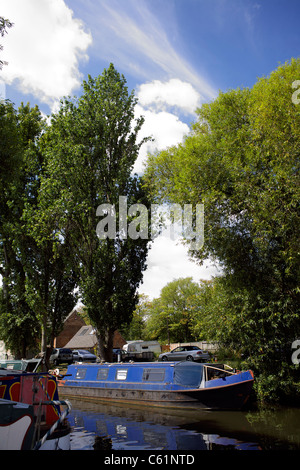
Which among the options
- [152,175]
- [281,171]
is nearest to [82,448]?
[281,171]

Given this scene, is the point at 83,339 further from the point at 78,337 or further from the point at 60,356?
the point at 60,356

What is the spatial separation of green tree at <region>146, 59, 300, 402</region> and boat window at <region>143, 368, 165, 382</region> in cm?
344

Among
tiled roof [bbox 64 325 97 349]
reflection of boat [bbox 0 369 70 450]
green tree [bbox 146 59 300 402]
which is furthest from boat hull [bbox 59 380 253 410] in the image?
Answer: tiled roof [bbox 64 325 97 349]

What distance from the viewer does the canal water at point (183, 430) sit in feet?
29.7

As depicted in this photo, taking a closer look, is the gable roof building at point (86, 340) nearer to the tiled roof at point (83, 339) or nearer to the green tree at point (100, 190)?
the tiled roof at point (83, 339)

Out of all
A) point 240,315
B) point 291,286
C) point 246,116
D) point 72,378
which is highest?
point 246,116

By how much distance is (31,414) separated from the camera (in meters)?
4.71

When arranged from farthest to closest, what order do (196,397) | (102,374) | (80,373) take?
(80,373), (102,374), (196,397)

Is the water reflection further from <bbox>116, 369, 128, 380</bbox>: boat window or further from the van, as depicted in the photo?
the van

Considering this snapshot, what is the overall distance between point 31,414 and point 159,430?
7.54m

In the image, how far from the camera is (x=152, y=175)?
20.7 m

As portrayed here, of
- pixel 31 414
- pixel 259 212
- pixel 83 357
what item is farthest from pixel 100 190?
pixel 83 357

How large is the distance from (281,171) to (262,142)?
7.17 feet

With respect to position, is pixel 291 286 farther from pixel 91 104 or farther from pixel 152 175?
pixel 91 104
